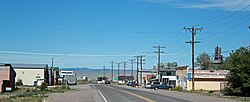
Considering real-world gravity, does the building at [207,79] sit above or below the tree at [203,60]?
below

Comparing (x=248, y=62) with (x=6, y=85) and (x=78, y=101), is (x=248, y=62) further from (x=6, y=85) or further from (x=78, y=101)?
(x=6, y=85)

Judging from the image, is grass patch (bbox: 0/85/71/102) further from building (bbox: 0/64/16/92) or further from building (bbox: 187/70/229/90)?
building (bbox: 187/70/229/90)

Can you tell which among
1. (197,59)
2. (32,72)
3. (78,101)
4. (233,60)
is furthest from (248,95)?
(197,59)

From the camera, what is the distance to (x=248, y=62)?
5188 centimetres

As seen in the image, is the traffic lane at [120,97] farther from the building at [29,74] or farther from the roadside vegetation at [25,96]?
the building at [29,74]

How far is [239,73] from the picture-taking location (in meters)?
52.8

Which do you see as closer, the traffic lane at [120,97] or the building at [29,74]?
the traffic lane at [120,97]

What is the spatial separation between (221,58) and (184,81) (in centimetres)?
1817

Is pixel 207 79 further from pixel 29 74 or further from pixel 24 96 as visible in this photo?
pixel 29 74

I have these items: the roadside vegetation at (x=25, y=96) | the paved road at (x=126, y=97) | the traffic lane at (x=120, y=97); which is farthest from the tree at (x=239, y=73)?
the roadside vegetation at (x=25, y=96)

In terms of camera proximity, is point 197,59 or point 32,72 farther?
point 197,59

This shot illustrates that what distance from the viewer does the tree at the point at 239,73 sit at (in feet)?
171

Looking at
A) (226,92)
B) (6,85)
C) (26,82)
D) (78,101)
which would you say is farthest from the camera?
(26,82)

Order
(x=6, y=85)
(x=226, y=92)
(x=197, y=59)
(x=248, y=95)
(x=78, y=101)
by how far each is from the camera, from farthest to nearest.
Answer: (x=197, y=59) < (x=6, y=85) < (x=226, y=92) < (x=248, y=95) < (x=78, y=101)
